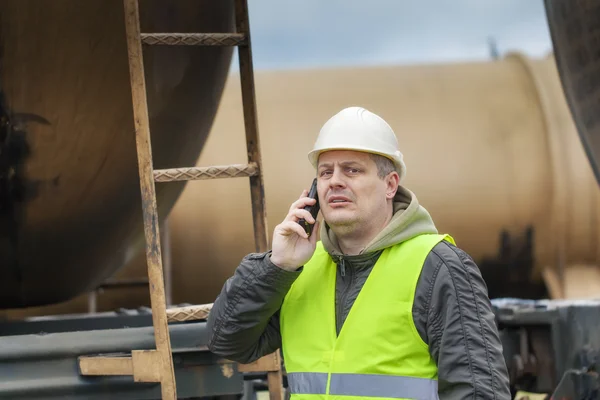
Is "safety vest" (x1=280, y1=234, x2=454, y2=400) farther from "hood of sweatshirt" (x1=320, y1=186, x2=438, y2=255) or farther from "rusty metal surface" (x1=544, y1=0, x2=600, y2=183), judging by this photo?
"rusty metal surface" (x1=544, y1=0, x2=600, y2=183)

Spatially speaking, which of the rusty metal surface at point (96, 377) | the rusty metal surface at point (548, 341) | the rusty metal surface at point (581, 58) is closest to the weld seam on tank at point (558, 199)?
the rusty metal surface at point (581, 58)

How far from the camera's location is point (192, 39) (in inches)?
118

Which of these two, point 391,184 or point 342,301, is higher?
point 391,184

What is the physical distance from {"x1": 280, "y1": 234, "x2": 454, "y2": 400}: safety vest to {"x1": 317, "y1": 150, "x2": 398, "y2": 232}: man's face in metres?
0.10

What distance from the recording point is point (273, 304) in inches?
88.8

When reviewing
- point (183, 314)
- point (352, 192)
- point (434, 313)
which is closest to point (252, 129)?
point (183, 314)

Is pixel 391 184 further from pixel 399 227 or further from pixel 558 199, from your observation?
pixel 558 199

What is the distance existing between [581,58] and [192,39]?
2.41 metres

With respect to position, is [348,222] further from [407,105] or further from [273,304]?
[407,105]

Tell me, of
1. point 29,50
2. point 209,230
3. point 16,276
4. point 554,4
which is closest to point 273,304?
point 29,50

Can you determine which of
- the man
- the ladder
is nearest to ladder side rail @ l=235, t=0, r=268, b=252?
the ladder

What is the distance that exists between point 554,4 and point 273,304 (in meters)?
3.02

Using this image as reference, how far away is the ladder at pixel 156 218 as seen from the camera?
2752 mm

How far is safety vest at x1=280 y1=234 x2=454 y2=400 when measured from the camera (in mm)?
2029
